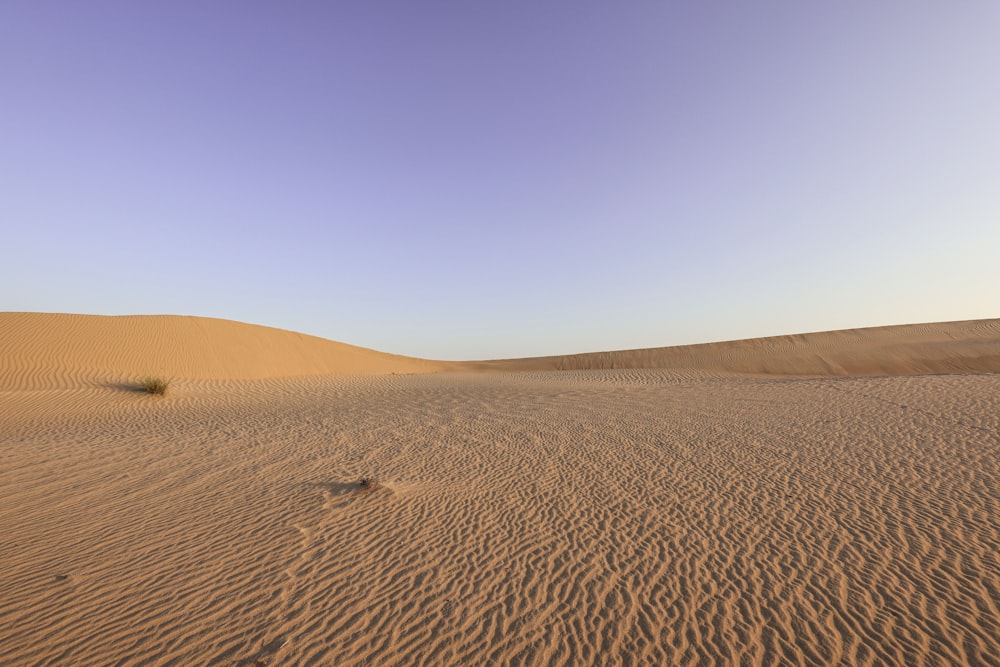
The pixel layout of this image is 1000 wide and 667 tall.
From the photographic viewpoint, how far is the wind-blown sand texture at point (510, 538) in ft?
11.8

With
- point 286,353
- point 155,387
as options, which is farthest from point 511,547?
point 286,353

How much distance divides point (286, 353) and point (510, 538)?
36.6 metres

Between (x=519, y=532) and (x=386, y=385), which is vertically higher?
(x=386, y=385)

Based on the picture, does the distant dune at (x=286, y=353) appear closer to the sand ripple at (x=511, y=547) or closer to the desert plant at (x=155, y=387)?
the desert plant at (x=155, y=387)

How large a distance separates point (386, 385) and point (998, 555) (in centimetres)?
2325

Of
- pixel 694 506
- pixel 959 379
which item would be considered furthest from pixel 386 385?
pixel 959 379

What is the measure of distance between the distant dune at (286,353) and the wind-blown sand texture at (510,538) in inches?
455

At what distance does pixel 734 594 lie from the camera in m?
4.16

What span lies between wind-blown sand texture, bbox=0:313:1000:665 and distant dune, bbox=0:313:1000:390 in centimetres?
1156

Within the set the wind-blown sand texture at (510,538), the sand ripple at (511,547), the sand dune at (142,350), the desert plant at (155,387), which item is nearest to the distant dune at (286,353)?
the sand dune at (142,350)

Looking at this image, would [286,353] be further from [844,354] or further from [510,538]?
[844,354]

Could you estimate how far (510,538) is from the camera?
5.45m

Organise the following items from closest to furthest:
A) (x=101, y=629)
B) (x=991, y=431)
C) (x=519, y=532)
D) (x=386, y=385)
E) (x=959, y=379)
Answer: (x=101, y=629)
(x=519, y=532)
(x=991, y=431)
(x=959, y=379)
(x=386, y=385)

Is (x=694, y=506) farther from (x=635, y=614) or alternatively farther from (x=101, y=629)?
(x=101, y=629)
